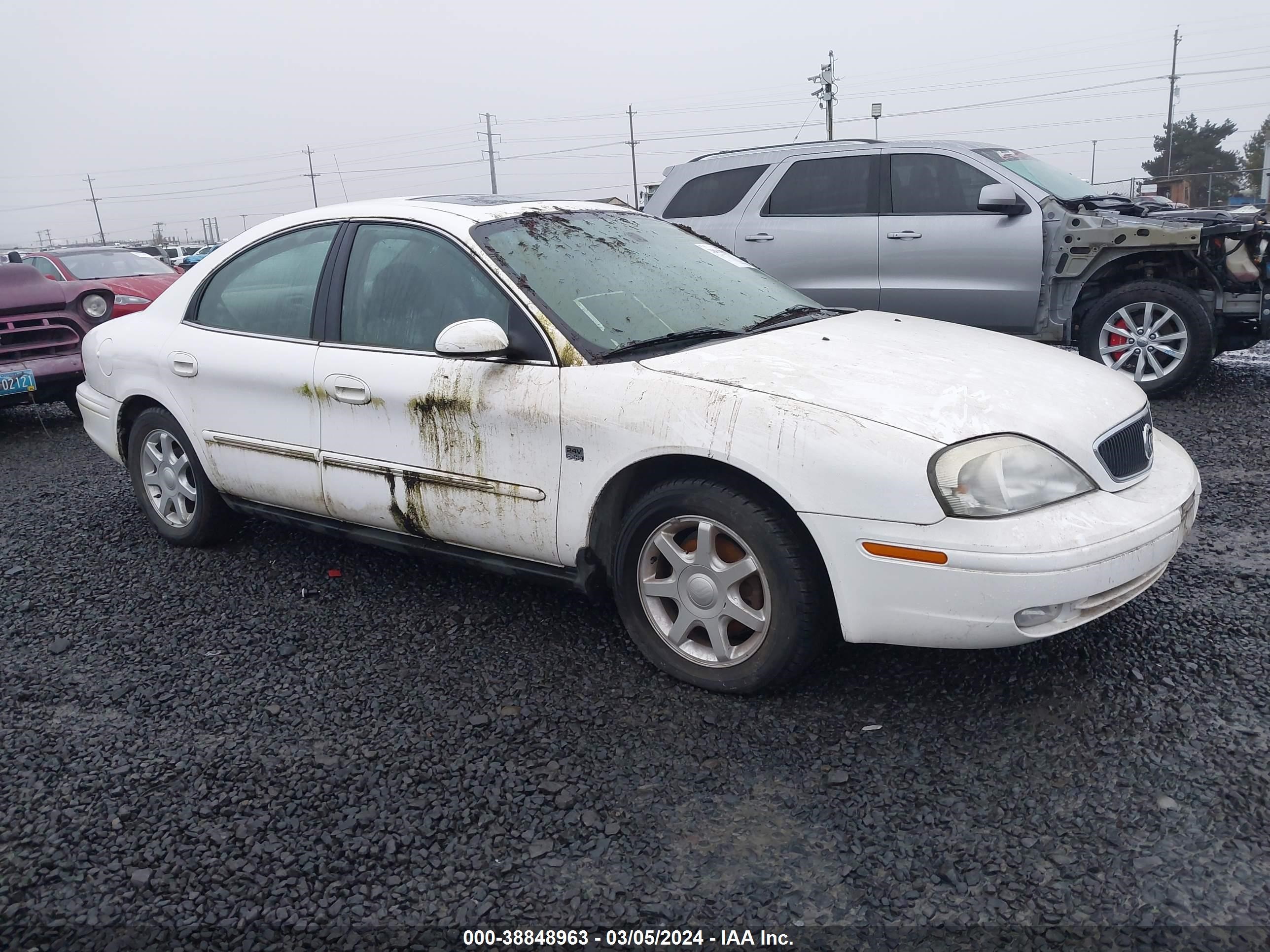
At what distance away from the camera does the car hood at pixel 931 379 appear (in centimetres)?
288

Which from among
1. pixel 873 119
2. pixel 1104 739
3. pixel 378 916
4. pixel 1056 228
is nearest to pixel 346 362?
pixel 378 916

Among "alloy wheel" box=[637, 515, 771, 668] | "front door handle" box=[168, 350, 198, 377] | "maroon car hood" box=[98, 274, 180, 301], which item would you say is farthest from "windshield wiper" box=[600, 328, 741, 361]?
"maroon car hood" box=[98, 274, 180, 301]

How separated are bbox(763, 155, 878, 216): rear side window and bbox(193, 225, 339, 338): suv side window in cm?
473

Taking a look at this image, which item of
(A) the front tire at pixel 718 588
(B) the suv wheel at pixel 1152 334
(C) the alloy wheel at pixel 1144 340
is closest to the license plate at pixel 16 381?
(A) the front tire at pixel 718 588

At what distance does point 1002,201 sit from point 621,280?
14.7ft

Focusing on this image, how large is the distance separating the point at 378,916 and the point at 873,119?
137ft

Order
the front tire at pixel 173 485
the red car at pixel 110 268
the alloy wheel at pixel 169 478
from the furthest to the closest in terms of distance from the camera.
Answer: the red car at pixel 110 268
the alloy wheel at pixel 169 478
the front tire at pixel 173 485

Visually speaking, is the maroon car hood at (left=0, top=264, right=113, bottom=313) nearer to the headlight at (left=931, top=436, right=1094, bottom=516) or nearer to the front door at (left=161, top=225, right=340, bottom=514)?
the front door at (left=161, top=225, right=340, bottom=514)

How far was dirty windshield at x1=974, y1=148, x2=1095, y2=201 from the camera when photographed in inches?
297

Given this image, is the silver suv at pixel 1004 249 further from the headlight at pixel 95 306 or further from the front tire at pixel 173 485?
the headlight at pixel 95 306

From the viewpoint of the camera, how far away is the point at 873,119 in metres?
39.8

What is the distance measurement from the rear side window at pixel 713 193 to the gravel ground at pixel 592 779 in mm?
5135

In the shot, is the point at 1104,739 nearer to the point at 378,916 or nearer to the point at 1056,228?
the point at 378,916

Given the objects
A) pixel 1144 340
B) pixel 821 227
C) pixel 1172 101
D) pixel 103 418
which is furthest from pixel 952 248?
pixel 1172 101
